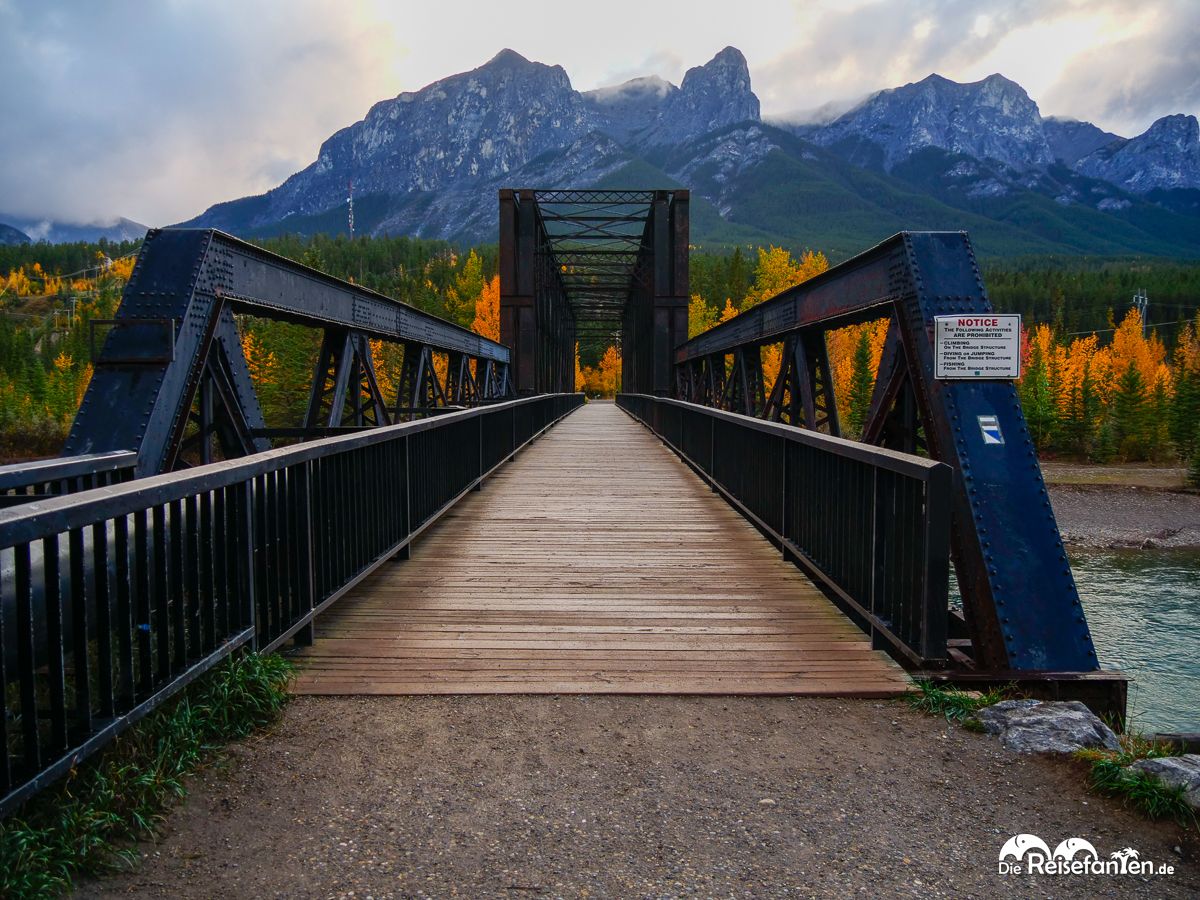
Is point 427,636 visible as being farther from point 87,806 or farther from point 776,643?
point 87,806

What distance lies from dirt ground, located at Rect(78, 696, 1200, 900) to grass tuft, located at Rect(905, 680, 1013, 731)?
98 mm

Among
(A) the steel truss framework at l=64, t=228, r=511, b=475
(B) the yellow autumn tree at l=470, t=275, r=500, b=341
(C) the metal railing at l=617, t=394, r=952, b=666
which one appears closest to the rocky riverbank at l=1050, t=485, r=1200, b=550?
(C) the metal railing at l=617, t=394, r=952, b=666

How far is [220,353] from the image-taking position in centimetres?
600

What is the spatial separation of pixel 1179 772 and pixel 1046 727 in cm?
56

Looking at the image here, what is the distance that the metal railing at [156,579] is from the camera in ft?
7.88

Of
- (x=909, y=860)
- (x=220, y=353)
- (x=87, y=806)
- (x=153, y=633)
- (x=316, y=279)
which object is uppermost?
(x=316, y=279)

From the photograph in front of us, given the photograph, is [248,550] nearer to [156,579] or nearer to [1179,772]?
[156,579]

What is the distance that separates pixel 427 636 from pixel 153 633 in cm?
186

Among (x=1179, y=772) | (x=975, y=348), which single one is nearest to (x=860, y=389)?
(x=975, y=348)

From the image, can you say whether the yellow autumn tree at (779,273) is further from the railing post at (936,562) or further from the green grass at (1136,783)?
the green grass at (1136,783)

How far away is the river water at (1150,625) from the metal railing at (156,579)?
23.7 feet

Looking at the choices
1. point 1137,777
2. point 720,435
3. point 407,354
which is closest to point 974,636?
point 1137,777

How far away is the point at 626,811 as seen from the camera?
9.21 feet

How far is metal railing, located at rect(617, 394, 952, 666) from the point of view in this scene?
378cm
